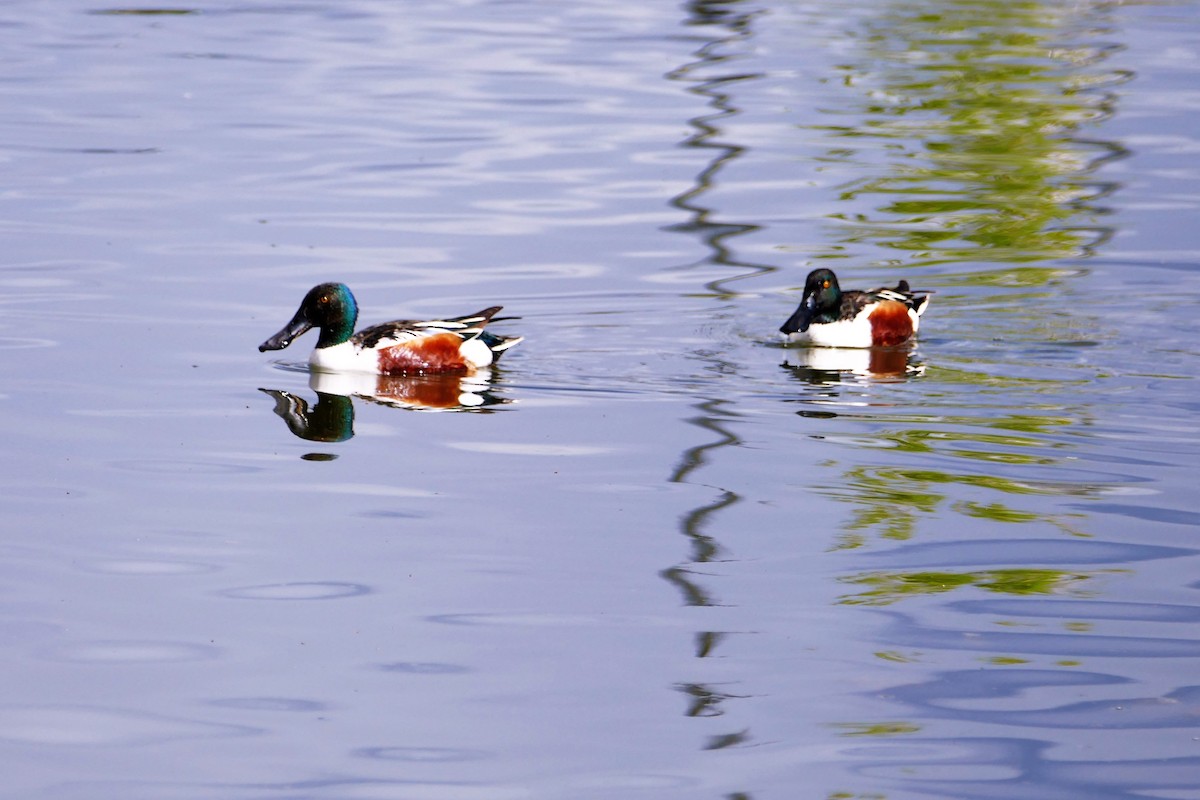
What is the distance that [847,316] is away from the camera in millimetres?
A: 12883

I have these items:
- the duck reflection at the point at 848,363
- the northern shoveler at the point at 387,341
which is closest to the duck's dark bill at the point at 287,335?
the northern shoveler at the point at 387,341

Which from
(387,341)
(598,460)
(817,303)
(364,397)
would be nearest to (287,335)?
(387,341)

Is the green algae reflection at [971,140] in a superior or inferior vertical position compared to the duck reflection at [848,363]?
superior

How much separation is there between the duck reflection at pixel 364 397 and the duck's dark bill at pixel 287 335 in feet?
0.92

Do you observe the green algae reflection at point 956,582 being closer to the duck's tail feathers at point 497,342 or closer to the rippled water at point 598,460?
the rippled water at point 598,460

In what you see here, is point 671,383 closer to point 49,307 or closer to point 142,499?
point 142,499

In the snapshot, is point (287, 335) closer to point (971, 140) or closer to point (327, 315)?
point (327, 315)

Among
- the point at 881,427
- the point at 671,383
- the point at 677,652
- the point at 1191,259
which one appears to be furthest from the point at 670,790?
the point at 1191,259

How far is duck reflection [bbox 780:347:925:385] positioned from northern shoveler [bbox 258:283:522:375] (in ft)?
6.36

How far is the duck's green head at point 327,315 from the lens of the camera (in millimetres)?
12172

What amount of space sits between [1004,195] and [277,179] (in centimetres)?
702

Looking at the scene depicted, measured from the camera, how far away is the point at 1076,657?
665 cm

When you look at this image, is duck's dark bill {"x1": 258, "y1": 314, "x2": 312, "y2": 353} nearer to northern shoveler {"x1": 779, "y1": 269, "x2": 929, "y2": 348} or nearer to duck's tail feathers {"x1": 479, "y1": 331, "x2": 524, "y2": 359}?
duck's tail feathers {"x1": 479, "y1": 331, "x2": 524, "y2": 359}

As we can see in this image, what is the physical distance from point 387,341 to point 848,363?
3.15 meters
